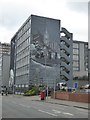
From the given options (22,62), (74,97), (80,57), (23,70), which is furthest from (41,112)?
(80,57)

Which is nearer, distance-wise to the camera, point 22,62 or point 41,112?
point 41,112

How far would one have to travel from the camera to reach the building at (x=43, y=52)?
3696 inches

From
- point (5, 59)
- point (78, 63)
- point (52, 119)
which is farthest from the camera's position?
point (5, 59)

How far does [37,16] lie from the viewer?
99.6 meters

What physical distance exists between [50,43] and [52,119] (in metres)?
83.6

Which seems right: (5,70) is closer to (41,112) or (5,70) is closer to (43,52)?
(43,52)

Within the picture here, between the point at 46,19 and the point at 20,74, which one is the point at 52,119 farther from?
the point at 20,74

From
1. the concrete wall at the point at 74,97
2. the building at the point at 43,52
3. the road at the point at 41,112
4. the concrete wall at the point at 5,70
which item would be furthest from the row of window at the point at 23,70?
Answer: the road at the point at 41,112

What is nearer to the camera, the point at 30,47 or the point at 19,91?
the point at 30,47

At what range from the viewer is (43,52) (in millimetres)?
96312

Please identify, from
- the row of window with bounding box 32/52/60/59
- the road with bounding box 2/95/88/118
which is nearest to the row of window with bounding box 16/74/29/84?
the row of window with bounding box 32/52/60/59

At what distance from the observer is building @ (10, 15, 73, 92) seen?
308ft

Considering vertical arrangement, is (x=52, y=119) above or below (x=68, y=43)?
below

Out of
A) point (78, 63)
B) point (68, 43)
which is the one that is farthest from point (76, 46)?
point (68, 43)
